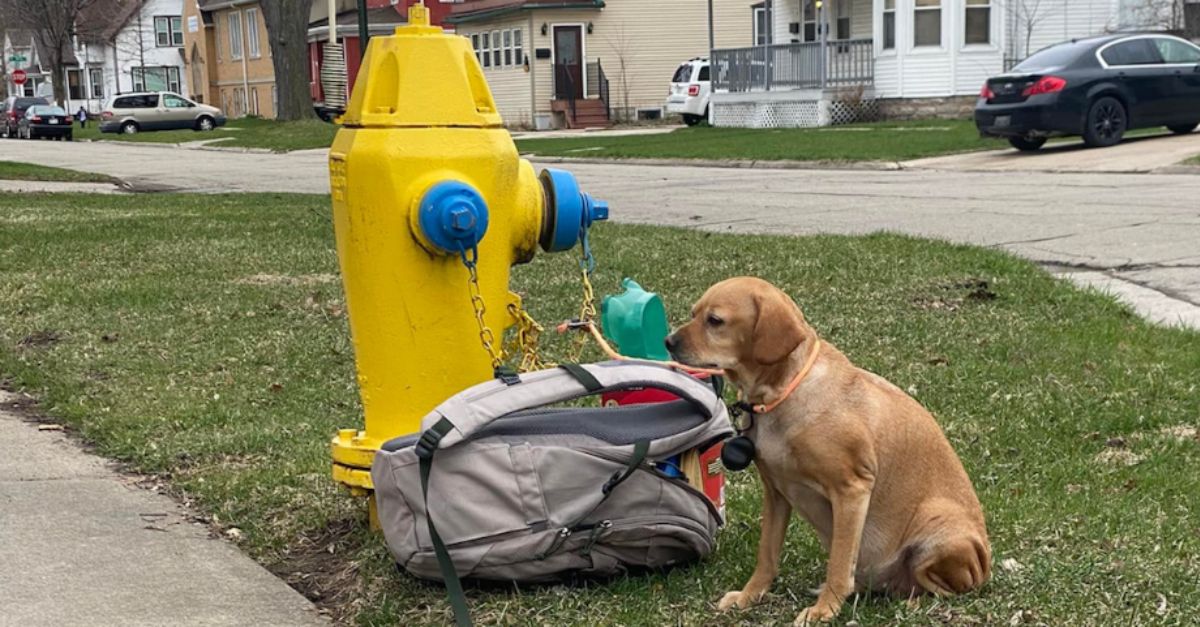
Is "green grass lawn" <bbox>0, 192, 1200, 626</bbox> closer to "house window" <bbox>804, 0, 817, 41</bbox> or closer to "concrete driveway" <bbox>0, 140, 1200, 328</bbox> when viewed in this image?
"concrete driveway" <bbox>0, 140, 1200, 328</bbox>

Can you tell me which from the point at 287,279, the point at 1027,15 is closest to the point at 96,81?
the point at 1027,15

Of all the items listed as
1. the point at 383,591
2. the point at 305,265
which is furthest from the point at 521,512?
the point at 305,265

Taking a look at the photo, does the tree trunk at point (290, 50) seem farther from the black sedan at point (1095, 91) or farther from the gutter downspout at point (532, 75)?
the black sedan at point (1095, 91)

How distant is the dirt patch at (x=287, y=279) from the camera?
9445mm

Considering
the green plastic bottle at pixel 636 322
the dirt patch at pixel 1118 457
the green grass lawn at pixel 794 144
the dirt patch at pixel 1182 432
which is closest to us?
the green plastic bottle at pixel 636 322

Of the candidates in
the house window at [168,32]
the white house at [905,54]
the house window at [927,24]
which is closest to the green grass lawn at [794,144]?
the white house at [905,54]

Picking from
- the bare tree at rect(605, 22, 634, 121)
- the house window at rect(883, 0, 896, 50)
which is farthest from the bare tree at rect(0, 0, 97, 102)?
the house window at rect(883, 0, 896, 50)

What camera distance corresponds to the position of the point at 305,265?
406 inches

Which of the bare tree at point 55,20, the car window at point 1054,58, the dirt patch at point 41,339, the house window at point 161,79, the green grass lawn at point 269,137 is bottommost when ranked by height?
the dirt patch at point 41,339

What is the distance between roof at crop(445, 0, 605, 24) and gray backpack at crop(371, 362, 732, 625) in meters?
41.1

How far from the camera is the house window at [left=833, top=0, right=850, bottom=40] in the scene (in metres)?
35.3

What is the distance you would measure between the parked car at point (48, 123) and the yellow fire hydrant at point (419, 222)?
5106 cm

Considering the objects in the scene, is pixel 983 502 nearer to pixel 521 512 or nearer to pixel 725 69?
pixel 521 512

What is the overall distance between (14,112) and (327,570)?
5629cm
